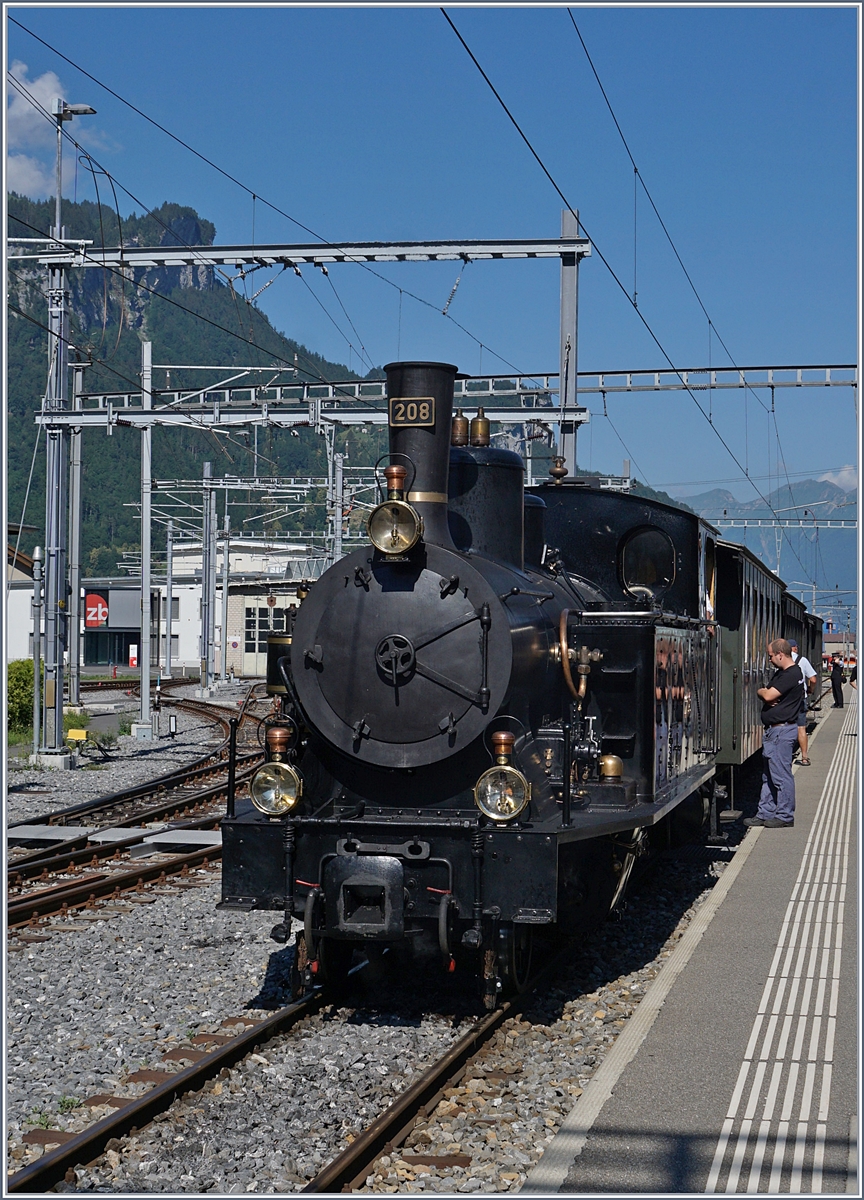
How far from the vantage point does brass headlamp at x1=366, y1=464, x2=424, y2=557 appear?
6.55 metres

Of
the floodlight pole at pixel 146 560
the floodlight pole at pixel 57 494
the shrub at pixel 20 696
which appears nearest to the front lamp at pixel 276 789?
the floodlight pole at pixel 57 494

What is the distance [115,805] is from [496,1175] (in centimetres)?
1115

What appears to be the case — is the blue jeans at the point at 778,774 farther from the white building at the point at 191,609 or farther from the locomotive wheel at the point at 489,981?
the white building at the point at 191,609

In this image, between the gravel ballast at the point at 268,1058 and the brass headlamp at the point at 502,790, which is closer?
the gravel ballast at the point at 268,1058

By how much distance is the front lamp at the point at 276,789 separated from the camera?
6.57 m

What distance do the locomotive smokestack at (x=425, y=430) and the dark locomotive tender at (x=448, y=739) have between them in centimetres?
1

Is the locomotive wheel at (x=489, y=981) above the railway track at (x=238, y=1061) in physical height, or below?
above

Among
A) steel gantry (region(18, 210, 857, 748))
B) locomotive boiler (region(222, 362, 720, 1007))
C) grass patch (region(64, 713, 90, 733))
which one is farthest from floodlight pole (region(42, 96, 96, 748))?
locomotive boiler (region(222, 362, 720, 1007))

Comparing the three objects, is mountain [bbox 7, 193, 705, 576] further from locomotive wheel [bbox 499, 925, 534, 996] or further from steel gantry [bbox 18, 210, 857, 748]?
locomotive wheel [bbox 499, 925, 534, 996]

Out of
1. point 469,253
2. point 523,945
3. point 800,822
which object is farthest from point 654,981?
point 469,253

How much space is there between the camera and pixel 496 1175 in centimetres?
460

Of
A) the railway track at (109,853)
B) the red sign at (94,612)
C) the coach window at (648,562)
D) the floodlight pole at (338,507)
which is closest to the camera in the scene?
the coach window at (648,562)

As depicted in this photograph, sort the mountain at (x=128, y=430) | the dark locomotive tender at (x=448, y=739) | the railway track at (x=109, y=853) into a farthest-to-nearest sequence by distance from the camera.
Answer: the mountain at (x=128, y=430) < the railway track at (x=109, y=853) < the dark locomotive tender at (x=448, y=739)

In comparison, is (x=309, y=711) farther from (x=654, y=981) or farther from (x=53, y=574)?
(x=53, y=574)
